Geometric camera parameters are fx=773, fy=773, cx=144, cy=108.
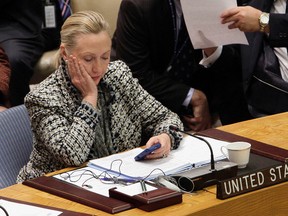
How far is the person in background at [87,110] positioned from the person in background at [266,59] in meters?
0.88

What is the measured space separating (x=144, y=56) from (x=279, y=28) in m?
0.72

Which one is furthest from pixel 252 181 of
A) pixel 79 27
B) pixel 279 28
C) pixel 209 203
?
pixel 279 28

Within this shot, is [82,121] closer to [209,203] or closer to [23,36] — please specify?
[209,203]

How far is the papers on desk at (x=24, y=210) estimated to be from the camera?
7.95 feet

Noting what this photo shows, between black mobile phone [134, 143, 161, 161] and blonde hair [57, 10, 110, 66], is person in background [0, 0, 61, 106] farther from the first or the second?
black mobile phone [134, 143, 161, 161]

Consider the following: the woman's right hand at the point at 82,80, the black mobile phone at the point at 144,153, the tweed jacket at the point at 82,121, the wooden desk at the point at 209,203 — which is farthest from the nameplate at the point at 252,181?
the woman's right hand at the point at 82,80

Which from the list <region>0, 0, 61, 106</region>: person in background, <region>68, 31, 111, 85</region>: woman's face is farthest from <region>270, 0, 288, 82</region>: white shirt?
<region>0, 0, 61, 106</region>: person in background

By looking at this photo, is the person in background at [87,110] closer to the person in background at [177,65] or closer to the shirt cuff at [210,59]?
the person in background at [177,65]

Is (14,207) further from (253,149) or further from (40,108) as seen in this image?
(253,149)

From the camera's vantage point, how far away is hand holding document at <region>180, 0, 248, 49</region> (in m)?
3.67

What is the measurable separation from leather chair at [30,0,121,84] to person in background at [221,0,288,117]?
1.48 meters

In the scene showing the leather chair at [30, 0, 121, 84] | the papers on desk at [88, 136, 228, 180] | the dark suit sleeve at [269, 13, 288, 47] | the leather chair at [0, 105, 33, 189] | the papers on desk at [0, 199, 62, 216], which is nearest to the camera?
the papers on desk at [0, 199, 62, 216]

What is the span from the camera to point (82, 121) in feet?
9.96

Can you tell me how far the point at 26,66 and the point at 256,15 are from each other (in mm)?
1731
